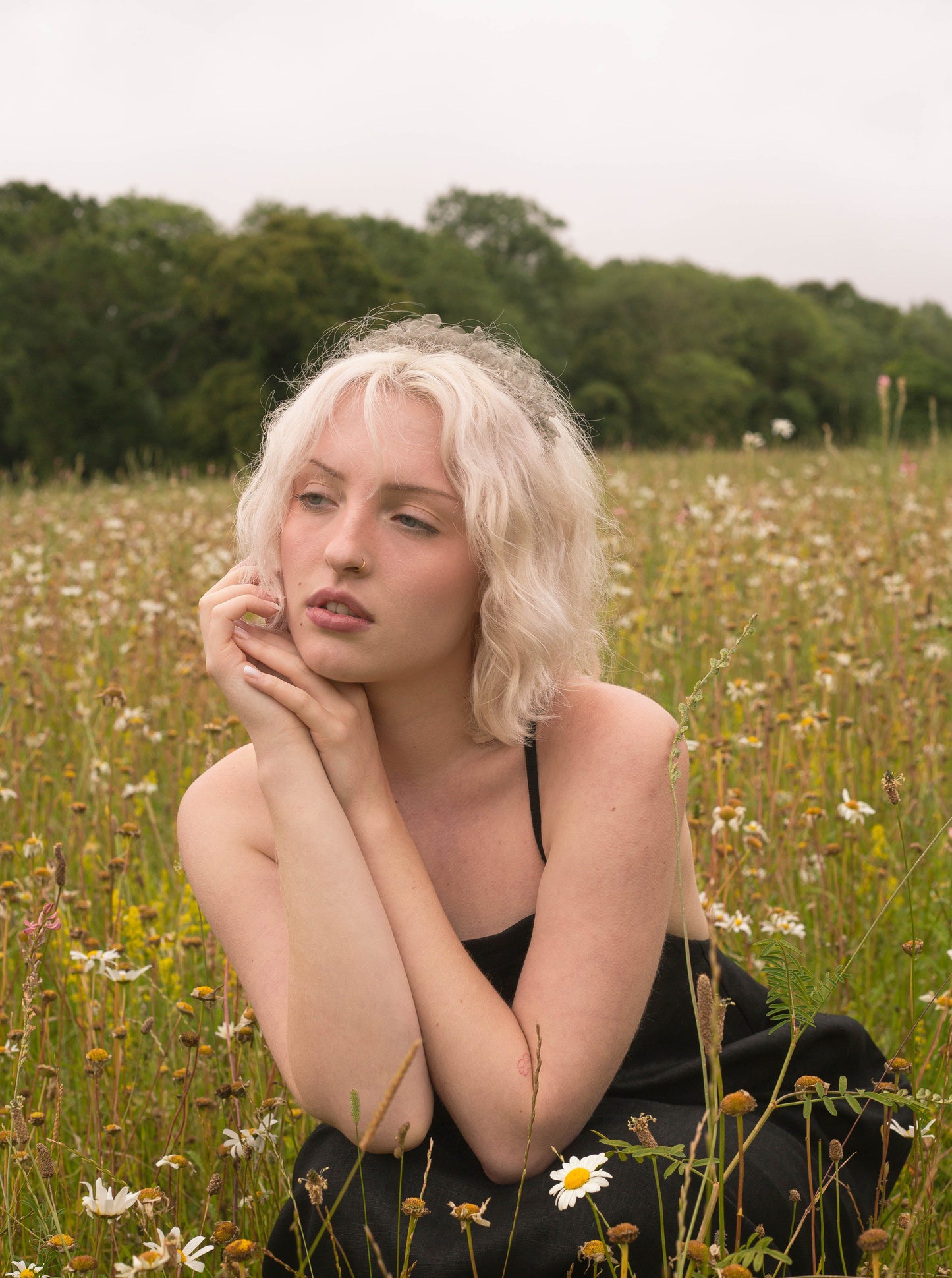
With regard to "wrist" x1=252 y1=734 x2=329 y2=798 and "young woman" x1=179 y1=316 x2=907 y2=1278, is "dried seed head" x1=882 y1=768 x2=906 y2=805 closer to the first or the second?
"young woman" x1=179 y1=316 x2=907 y2=1278

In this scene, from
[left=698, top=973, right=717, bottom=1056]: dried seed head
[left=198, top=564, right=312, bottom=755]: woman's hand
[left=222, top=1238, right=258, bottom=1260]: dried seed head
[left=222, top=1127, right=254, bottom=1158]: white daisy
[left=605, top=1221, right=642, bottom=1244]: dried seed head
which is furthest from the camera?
[left=198, top=564, right=312, bottom=755]: woman's hand

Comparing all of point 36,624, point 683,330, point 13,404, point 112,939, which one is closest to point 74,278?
point 13,404

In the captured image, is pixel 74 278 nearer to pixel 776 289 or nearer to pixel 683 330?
pixel 683 330

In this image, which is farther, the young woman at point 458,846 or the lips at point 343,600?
the lips at point 343,600

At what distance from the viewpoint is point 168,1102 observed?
2.25 metres

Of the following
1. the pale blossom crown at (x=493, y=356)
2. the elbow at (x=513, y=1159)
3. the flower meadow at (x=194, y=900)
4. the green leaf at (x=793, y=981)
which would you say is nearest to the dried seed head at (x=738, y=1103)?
the flower meadow at (x=194, y=900)

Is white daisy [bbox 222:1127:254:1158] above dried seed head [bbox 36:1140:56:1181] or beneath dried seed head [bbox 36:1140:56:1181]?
beneath

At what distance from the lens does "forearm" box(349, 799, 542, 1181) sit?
1.55m

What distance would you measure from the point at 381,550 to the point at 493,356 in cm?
52

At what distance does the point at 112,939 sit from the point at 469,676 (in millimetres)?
927

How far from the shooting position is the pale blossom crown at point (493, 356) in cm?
204

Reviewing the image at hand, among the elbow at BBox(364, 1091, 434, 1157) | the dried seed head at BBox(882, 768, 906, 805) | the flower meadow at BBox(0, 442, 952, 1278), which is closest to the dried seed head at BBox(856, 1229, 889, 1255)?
the flower meadow at BBox(0, 442, 952, 1278)

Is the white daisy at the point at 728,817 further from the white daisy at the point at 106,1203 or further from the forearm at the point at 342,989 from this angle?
the white daisy at the point at 106,1203

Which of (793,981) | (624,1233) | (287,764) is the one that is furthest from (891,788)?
(287,764)
